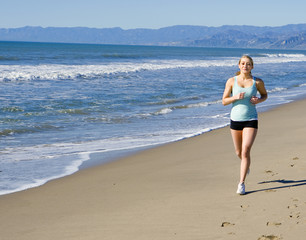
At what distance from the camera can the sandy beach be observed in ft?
14.5

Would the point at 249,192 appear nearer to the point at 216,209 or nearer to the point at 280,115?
the point at 216,209

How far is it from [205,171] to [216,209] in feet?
6.24

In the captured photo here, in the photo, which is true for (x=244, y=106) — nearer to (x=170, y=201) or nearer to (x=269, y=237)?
(x=170, y=201)

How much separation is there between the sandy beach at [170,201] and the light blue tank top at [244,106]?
2.74 ft

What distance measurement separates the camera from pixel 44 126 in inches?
454

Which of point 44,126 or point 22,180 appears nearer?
point 22,180

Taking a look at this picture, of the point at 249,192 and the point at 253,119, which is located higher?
the point at 253,119

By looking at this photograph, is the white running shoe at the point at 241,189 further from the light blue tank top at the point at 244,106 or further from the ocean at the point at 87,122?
the ocean at the point at 87,122

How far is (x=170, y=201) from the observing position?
17.6 ft

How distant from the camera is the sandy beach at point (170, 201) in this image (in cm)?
442

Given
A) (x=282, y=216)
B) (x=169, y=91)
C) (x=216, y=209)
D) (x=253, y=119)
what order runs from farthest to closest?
(x=169, y=91) → (x=253, y=119) → (x=216, y=209) → (x=282, y=216)

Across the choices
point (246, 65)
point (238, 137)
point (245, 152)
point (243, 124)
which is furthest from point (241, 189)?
point (246, 65)

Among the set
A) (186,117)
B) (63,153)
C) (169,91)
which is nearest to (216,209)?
(63,153)

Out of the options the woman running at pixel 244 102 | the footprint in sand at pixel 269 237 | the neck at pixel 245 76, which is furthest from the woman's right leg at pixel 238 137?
the footprint in sand at pixel 269 237
